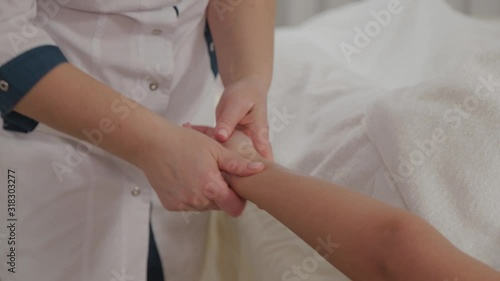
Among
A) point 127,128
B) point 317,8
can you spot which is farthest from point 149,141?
point 317,8

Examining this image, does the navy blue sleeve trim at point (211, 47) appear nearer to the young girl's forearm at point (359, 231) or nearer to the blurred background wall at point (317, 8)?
the young girl's forearm at point (359, 231)

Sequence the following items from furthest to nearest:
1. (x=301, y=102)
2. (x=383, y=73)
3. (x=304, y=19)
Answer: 1. (x=304, y=19)
2. (x=383, y=73)
3. (x=301, y=102)

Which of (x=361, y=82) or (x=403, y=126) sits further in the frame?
(x=361, y=82)

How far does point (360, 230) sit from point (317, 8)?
194cm

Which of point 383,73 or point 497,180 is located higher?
point 497,180

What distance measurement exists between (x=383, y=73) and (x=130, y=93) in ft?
2.22

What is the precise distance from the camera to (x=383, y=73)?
170 cm

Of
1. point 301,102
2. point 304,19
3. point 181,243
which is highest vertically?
point 301,102

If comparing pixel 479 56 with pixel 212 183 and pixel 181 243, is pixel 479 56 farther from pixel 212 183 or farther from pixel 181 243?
pixel 181 243

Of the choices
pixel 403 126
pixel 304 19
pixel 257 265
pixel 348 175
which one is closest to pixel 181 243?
pixel 257 265

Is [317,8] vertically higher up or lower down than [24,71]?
lower down
